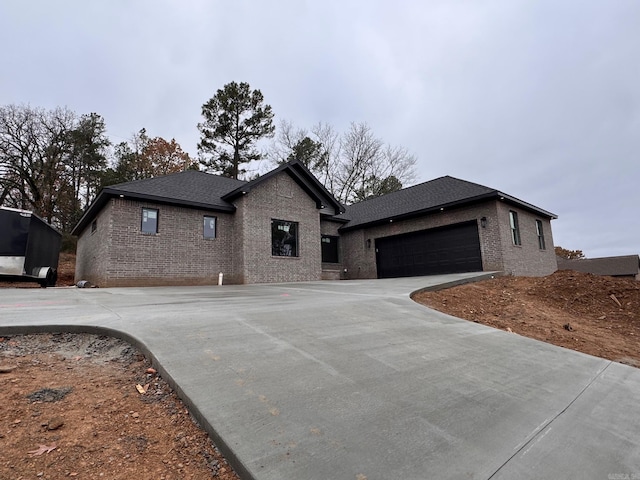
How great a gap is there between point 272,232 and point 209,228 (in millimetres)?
2642

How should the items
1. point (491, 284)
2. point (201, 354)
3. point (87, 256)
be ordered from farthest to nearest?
point (87, 256), point (491, 284), point (201, 354)

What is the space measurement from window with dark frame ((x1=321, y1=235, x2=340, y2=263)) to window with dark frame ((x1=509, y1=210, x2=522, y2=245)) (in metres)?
9.14

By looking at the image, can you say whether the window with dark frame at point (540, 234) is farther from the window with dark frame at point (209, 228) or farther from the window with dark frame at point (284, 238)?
the window with dark frame at point (209, 228)

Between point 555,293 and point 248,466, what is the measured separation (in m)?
9.41

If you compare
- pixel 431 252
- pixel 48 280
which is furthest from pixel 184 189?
pixel 431 252

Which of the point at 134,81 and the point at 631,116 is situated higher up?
the point at 134,81

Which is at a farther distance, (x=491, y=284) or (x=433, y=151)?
(x=433, y=151)

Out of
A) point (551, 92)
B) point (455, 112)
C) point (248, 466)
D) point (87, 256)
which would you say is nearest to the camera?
point (248, 466)

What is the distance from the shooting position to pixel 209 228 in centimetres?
1311

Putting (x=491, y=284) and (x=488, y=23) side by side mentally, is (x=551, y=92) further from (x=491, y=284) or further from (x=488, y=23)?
(x=491, y=284)

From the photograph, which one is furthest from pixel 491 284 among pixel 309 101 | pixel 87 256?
pixel 309 101

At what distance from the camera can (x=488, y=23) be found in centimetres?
1238

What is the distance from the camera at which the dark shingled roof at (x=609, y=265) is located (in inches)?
1206

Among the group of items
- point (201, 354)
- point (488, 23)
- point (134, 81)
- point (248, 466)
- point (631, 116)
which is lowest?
point (248, 466)
